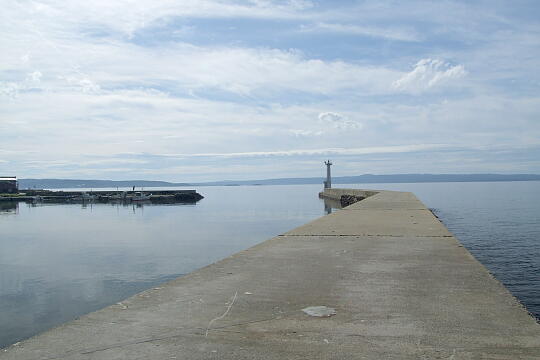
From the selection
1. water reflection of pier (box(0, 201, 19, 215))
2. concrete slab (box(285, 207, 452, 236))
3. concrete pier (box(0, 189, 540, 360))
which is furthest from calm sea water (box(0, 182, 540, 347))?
water reflection of pier (box(0, 201, 19, 215))

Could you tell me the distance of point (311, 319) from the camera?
194 inches

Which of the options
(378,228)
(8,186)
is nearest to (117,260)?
(378,228)

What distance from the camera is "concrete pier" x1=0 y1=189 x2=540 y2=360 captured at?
13.3 ft

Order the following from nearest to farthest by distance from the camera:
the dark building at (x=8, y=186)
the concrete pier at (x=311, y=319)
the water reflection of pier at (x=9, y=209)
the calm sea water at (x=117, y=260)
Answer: the concrete pier at (x=311, y=319)
the calm sea water at (x=117, y=260)
the water reflection of pier at (x=9, y=209)
the dark building at (x=8, y=186)

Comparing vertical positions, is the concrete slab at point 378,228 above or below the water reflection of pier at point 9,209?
above

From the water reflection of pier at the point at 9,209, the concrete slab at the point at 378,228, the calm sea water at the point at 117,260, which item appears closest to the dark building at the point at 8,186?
the water reflection of pier at the point at 9,209

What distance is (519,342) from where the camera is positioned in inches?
165

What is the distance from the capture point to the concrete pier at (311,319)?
4.05 m

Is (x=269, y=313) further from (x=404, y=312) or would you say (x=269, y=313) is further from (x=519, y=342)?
(x=519, y=342)

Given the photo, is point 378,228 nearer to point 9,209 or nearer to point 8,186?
point 9,209

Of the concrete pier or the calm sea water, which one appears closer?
the concrete pier

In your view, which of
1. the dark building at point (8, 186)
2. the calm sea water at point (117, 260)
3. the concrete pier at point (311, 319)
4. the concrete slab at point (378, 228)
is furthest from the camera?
the dark building at point (8, 186)

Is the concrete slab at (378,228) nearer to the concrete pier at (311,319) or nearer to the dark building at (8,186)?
the concrete pier at (311,319)

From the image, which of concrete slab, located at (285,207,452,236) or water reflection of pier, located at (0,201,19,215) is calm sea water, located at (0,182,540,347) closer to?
concrete slab, located at (285,207,452,236)
